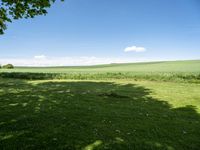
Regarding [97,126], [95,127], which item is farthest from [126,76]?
[95,127]

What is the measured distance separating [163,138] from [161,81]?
2979 cm

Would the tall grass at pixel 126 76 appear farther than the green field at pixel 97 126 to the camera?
Yes

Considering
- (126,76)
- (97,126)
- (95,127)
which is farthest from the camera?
(126,76)

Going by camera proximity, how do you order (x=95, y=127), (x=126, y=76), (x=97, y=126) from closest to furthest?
(x=95, y=127) < (x=97, y=126) < (x=126, y=76)

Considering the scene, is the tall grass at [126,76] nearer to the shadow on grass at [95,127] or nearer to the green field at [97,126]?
the green field at [97,126]

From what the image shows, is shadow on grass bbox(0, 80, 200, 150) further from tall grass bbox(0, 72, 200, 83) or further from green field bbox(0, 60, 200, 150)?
tall grass bbox(0, 72, 200, 83)

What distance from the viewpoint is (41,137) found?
31.5 ft

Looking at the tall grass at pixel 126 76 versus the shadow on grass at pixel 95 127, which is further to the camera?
the tall grass at pixel 126 76

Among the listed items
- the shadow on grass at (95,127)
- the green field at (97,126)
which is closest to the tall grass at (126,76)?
the green field at (97,126)

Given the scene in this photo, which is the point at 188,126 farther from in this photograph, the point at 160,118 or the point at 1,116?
the point at 1,116

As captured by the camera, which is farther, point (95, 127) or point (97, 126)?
point (97, 126)

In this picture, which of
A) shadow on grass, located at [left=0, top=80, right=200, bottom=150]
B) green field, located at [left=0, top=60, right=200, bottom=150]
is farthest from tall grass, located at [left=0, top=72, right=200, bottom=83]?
shadow on grass, located at [left=0, top=80, right=200, bottom=150]

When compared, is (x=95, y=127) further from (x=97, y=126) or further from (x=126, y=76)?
(x=126, y=76)

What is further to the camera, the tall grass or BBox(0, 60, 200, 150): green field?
the tall grass
